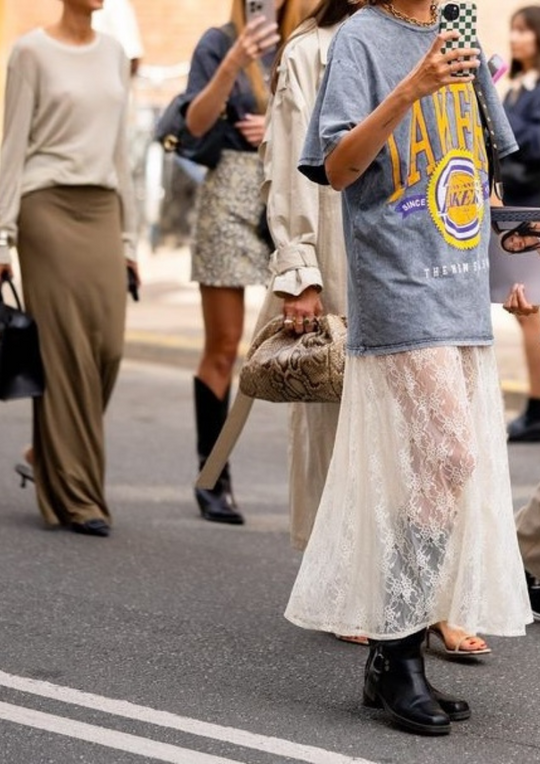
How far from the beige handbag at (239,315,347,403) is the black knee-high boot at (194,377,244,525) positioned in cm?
210

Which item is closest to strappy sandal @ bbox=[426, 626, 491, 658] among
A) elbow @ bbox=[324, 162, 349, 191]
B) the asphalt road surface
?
the asphalt road surface

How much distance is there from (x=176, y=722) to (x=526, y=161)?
5.24m

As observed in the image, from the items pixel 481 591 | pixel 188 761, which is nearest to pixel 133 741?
pixel 188 761

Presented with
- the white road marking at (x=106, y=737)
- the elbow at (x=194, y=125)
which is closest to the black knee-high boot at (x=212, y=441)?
the elbow at (x=194, y=125)

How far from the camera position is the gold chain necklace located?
4648 mm

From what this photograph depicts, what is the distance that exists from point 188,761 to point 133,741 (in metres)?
0.19

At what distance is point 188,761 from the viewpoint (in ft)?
14.6

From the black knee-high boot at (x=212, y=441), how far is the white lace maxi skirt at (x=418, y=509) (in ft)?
8.92

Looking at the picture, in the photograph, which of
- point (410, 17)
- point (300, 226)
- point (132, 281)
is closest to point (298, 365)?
point (300, 226)

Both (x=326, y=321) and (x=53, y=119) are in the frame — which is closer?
(x=326, y=321)

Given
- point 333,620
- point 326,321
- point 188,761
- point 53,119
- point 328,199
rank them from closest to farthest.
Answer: point 188,761, point 333,620, point 326,321, point 328,199, point 53,119

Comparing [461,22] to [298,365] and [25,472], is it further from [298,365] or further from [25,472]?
[25,472]

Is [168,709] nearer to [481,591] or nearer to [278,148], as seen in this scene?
[481,591]

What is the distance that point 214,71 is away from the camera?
7.10 metres
